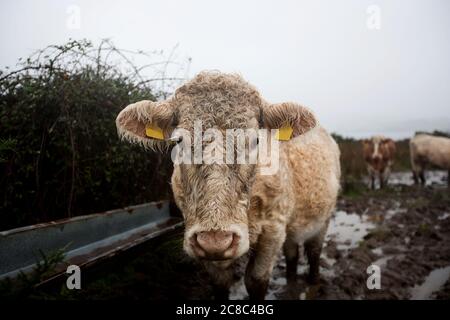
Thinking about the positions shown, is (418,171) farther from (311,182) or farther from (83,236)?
(83,236)

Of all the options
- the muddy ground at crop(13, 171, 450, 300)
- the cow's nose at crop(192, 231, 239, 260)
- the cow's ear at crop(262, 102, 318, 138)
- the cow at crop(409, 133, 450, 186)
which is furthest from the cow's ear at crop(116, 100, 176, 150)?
the cow at crop(409, 133, 450, 186)

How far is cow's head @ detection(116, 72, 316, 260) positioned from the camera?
6.66ft

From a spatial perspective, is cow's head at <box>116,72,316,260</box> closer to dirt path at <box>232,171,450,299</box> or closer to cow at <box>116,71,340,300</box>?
Answer: cow at <box>116,71,340,300</box>

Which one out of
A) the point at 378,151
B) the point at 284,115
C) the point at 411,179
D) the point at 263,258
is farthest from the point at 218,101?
the point at 411,179

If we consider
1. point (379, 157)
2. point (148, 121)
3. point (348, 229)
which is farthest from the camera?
point (379, 157)

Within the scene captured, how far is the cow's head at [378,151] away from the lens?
1414 centimetres

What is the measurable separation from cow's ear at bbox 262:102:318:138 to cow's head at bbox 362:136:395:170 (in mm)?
12685

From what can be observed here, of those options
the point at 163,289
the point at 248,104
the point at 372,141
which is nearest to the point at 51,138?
the point at 163,289

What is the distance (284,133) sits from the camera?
9.71 ft

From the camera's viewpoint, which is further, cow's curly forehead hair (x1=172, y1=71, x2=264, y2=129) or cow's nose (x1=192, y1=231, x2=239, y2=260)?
cow's curly forehead hair (x1=172, y1=71, x2=264, y2=129)

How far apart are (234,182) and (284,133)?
97 cm

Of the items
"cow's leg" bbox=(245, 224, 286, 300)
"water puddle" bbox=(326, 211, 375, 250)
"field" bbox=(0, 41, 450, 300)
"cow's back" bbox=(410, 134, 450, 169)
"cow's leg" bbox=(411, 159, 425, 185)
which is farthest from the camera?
"cow's back" bbox=(410, 134, 450, 169)
